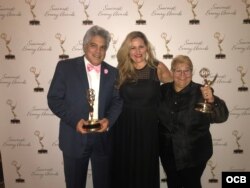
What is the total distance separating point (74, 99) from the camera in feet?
7.39

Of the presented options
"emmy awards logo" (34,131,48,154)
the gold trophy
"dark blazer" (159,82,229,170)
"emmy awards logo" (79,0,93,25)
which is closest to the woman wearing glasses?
"dark blazer" (159,82,229,170)

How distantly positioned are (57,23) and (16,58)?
602 millimetres

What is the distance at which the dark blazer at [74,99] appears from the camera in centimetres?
222

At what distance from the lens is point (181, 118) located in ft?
7.26

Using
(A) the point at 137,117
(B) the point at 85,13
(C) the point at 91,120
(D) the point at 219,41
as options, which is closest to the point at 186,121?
(A) the point at 137,117

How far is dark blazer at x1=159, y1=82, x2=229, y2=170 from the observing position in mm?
2203

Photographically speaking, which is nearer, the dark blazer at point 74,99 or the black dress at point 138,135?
the dark blazer at point 74,99

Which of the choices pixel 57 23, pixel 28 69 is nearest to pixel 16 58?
pixel 28 69

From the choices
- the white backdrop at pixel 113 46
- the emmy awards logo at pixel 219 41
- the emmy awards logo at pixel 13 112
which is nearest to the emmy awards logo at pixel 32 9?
the white backdrop at pixel 113 46

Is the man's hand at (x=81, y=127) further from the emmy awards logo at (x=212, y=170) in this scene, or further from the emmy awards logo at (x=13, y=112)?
the emmy awards logo at (x=212, y=170)

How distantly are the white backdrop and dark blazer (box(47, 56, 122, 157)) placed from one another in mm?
583

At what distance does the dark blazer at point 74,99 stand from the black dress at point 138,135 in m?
0.14

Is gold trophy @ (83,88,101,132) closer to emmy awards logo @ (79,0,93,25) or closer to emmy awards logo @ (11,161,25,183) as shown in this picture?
emmy awards logo @ (79,0,93,25)

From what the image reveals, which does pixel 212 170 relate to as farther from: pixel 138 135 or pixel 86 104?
pixel 86 104
